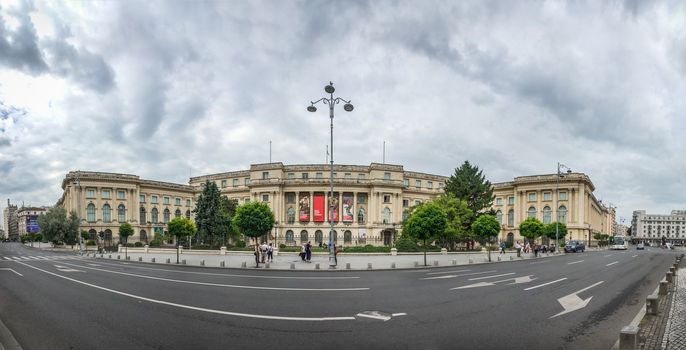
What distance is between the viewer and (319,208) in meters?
68.5

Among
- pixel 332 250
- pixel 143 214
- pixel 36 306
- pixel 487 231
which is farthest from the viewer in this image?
pixel 143 214

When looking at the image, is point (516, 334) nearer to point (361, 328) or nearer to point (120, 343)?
point (361, 328)

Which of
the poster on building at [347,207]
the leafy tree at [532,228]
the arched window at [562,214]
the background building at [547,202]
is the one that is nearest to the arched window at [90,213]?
the poster on building at [347,207]

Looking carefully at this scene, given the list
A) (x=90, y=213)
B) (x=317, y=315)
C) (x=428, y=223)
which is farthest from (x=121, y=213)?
(x=317, y=315)

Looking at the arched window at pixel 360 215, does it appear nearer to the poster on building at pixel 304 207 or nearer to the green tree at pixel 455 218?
the poster on building at pixel 304 207

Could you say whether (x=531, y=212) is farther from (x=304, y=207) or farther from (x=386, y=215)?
(x=304, y=207)

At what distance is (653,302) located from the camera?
927cm

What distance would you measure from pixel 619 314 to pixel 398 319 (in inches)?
259

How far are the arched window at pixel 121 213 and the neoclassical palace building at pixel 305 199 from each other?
182mm

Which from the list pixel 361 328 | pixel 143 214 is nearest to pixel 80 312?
pixel 361 328

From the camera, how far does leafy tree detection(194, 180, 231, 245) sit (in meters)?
49.5

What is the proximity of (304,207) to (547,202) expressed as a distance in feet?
167

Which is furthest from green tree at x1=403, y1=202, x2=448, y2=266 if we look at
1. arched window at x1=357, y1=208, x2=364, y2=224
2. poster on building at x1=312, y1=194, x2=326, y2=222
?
arched window at x1=357, y1=208, x2=364, y2=224

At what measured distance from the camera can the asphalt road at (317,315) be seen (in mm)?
7305
